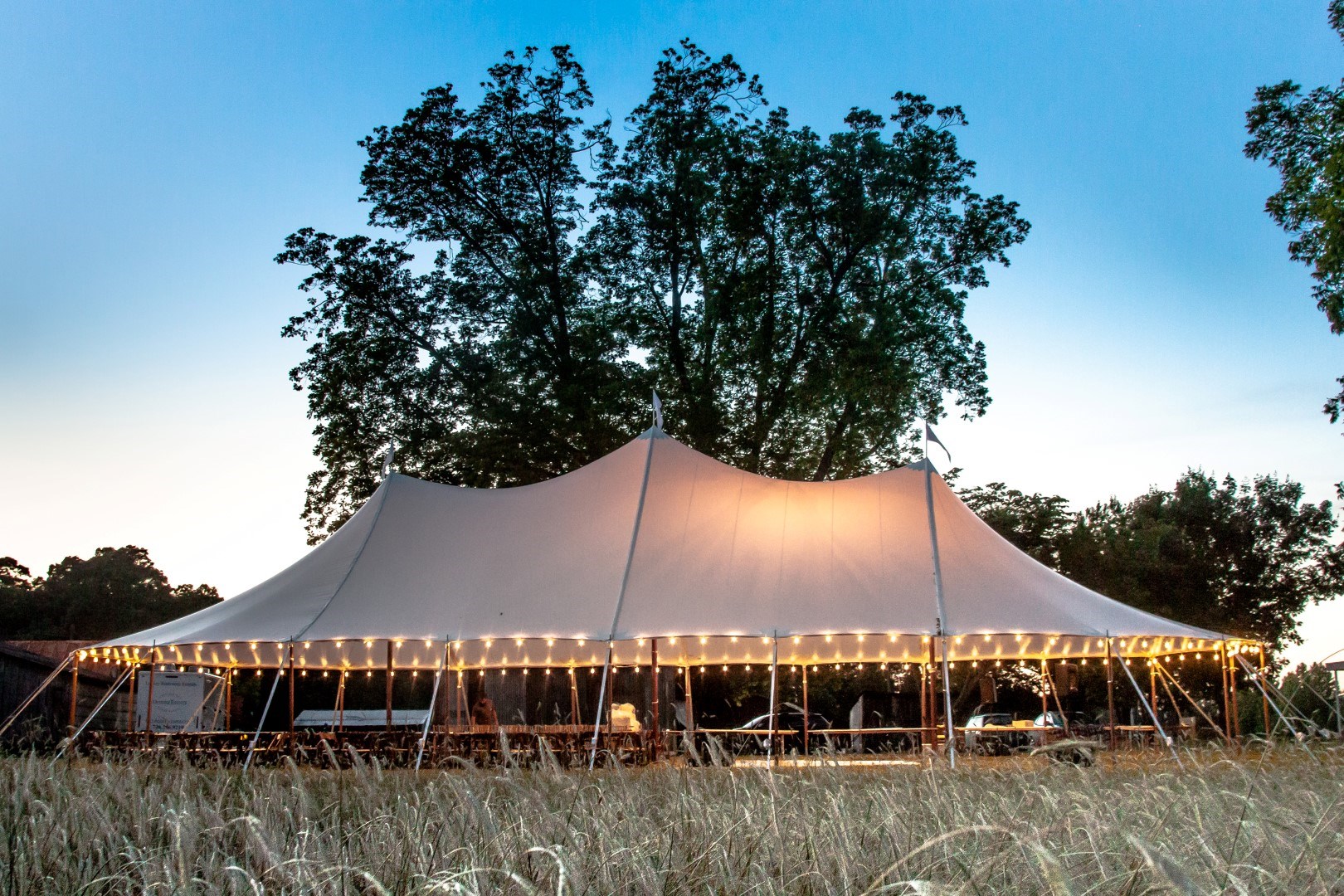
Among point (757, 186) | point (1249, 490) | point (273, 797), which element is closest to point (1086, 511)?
point (1249, 490)

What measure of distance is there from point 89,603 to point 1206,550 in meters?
35.3

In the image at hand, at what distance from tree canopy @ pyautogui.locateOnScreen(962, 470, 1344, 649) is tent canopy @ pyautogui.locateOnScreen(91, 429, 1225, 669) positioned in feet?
55.5

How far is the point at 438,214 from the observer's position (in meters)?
19.6

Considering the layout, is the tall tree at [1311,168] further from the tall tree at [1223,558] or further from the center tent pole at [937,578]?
the tall tree at [1223,558]

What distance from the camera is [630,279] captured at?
19750 millimetres

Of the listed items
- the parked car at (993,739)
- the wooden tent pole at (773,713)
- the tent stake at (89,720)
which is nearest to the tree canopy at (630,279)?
the parked car at (993,739)

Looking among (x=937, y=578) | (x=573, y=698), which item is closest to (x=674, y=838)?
(x=573, y=698)

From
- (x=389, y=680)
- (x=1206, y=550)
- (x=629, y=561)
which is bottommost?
(x=389, y=680)

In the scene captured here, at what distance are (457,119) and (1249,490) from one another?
23588mm

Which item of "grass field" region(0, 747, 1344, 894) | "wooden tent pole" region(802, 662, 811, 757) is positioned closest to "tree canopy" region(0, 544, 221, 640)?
"wooden tent pole" region(802, 662, 811, 757)

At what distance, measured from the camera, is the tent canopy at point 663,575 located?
35.7 feet

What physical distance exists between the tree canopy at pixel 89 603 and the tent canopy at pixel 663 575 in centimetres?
2984

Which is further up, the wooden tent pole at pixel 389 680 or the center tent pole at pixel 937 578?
the center tent pole at pixel 937 578

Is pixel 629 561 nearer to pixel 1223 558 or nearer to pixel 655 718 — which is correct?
pixel 655 718
